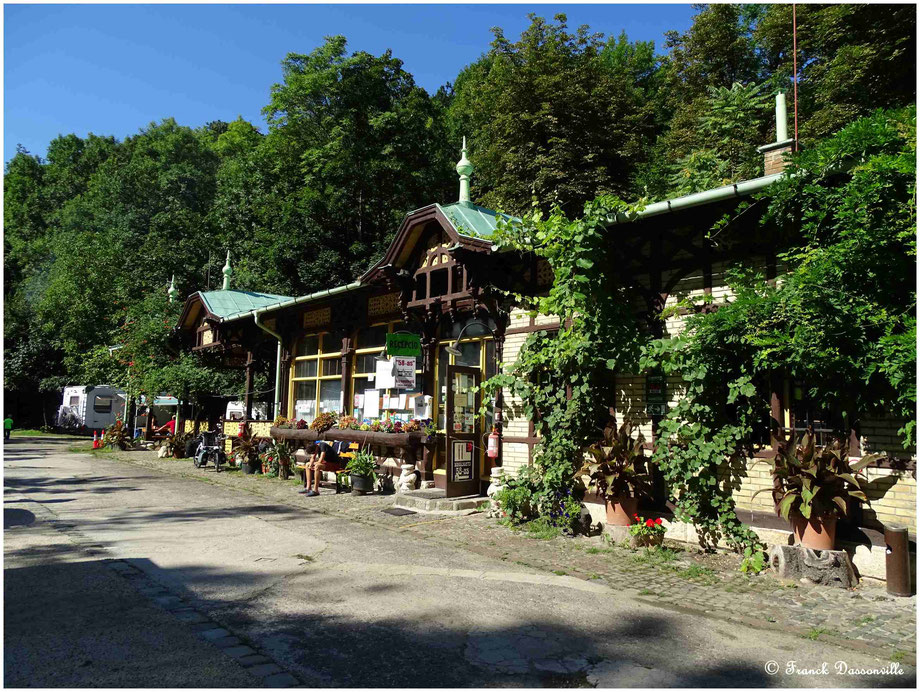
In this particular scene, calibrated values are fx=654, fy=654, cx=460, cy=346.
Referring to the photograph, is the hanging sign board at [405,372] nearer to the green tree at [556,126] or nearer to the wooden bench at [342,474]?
the wooden bench at [342,474]

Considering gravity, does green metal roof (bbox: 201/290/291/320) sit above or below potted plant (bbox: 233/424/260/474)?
above

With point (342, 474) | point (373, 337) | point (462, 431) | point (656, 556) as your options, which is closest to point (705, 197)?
point (656, 556)

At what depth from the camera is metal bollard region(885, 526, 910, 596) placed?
20.6 ft

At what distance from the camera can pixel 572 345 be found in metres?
9.00

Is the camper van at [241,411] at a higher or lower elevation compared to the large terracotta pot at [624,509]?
higher

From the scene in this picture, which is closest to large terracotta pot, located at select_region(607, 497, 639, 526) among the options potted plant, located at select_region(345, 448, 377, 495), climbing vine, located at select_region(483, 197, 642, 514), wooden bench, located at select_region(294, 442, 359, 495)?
climbing vine, located at select_region(483, 197, 642, 514)

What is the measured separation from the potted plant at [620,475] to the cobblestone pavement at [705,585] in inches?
19.2

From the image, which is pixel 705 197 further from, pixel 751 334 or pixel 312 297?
pixel 312 297

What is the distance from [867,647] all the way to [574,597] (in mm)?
2381

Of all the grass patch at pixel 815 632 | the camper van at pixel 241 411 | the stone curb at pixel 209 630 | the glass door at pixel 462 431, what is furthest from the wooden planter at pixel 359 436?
the grass patch at pixel 815 632

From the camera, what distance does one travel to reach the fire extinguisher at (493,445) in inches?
440

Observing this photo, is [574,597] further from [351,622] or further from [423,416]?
[423,416]

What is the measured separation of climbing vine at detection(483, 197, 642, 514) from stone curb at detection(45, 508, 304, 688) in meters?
5.06

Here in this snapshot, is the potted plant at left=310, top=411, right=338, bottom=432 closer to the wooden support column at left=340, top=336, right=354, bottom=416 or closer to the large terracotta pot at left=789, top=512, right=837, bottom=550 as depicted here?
the wooden support column at left=340, top=336, right=354, bottom=416
